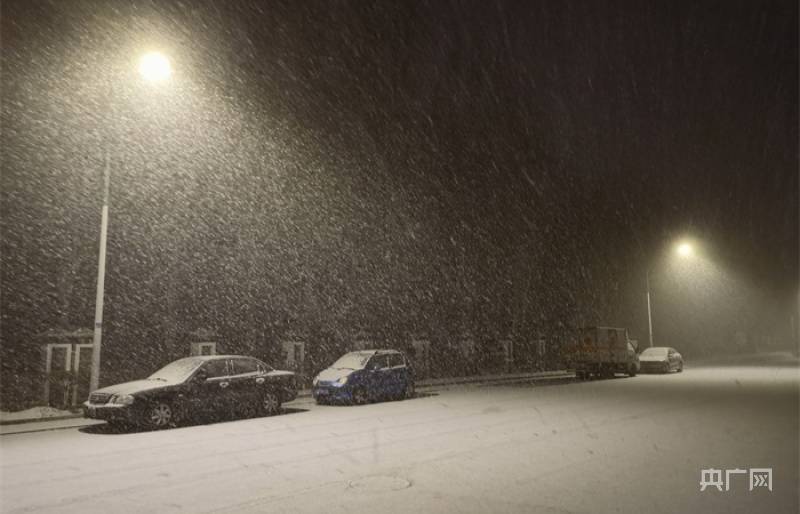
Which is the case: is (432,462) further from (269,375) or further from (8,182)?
(8,182)

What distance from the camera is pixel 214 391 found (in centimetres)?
1441

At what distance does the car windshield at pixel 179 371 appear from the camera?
1412 cm

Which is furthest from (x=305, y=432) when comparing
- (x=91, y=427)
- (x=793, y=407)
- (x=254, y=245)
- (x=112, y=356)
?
(x=254, y=245)

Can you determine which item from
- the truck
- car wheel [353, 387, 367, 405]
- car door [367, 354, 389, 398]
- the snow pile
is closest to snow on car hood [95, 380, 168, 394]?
the snow pile

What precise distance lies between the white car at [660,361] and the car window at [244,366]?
82.7ft

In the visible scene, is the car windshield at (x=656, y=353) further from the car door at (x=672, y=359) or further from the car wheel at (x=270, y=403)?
the car wheel at (x=270, y=403)

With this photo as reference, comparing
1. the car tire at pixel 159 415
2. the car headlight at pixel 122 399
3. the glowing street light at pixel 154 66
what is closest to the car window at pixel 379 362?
the car tire at pixel 159 415

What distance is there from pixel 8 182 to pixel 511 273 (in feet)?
115


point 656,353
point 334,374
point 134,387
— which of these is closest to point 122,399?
point 134,387

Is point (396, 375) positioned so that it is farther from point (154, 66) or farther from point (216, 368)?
point (154, 66)

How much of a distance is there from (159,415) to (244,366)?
269 centimetres

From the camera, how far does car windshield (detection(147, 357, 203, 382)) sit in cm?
1412

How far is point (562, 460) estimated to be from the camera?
9086mm

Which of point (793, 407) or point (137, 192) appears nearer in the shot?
point (793, 407)
